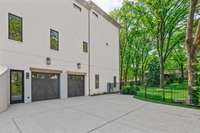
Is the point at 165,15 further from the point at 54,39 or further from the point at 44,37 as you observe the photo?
the point at 44,37

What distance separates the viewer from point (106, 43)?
75.7 ft

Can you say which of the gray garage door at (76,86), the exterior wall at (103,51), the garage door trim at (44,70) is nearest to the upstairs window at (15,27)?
the garage door trim at (44,70)

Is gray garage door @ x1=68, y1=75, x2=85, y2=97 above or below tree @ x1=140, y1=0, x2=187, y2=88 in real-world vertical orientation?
below

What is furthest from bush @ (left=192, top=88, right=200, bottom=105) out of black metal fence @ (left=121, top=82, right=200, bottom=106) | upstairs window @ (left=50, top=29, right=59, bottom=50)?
upstairs window @ (left=50, top=29, right=59, bottom=50)

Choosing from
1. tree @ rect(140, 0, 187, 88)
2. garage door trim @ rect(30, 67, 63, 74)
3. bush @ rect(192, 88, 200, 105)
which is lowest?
bush @ rect(192, 88, 200, 105)

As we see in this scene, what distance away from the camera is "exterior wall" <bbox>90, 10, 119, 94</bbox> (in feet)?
65.5

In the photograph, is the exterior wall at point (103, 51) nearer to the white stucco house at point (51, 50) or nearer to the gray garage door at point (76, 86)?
the white stucco house at point (51, 50)

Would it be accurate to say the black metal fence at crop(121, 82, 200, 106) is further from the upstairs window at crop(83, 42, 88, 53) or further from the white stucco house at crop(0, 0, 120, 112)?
the upstairs window at crop(83, 42, 88, 53)

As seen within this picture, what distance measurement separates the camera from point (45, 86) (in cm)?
1370

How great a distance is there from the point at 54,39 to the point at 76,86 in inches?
189

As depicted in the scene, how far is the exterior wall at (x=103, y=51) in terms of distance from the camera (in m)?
20.0

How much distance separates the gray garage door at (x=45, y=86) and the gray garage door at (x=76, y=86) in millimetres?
1629

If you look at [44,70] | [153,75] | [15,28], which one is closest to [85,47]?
[44,70]

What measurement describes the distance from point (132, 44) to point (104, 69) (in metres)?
14.9
